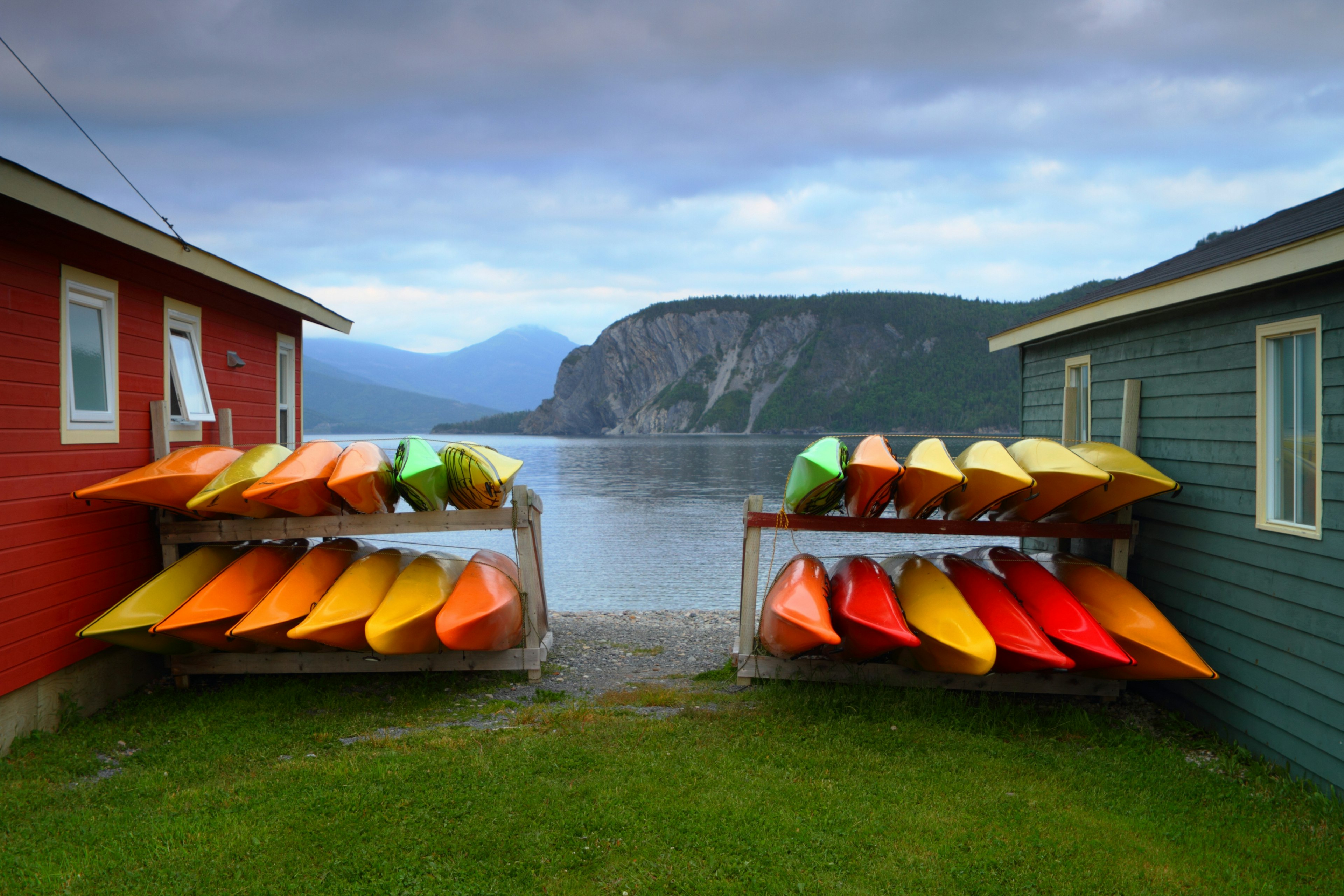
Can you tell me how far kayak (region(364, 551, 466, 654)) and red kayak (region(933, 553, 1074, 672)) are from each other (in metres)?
4.27

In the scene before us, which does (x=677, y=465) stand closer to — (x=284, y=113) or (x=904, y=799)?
(x=284, y=113)

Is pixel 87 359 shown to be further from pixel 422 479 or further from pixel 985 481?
pixel 985 481

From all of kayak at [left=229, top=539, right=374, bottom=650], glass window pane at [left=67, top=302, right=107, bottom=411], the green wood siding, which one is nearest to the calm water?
kayak at [left=229, top=539, right=374, bottom=650]

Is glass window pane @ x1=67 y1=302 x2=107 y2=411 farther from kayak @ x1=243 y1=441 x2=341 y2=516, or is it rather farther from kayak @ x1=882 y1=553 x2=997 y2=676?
kayak @ x1=882 y1=553 x2=997 y2=676

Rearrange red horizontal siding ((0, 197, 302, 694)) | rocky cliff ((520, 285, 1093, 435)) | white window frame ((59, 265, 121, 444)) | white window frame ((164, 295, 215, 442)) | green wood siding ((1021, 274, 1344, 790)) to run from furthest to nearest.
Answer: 1. rocky cliff ((520, 285, 1093, 435))
2. white window frame ((164, 295, 215, 442))
3. white window frame ((59, 265, 121, 444))
4. red horizontal siding ((0, 197, 302, 694))
5. green wood siding ((1021, 274, 1344, 790))

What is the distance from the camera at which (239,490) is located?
632 centimetres

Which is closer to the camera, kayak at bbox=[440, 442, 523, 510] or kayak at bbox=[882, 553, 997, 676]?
kayak at bbox=[882, 553, 997, 676]

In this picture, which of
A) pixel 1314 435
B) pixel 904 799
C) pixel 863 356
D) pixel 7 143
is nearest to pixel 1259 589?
pixel 1314 435

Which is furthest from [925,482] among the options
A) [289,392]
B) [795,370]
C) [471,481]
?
[795,370]

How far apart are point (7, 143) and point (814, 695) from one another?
7.39 m

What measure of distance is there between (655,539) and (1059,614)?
1881 cm

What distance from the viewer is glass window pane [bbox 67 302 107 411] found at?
6.02 m

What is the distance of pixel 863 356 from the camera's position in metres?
131

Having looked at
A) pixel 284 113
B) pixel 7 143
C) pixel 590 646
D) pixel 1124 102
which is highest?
pixel 1124 102
